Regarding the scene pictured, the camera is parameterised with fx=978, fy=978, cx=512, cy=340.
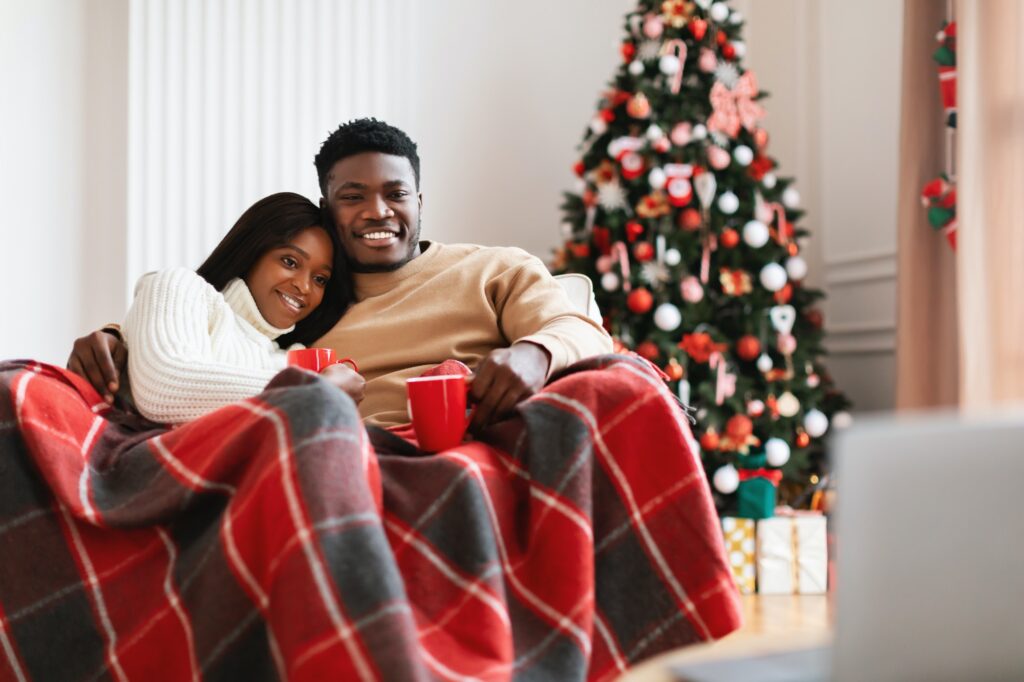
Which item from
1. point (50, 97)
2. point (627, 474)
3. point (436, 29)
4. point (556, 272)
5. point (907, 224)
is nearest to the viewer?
point (627, 474)

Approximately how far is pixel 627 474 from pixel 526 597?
0.70ft

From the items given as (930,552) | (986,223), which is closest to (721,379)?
(986,223)

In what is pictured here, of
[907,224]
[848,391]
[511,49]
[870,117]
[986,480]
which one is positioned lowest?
[848,391]

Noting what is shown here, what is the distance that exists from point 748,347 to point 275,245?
1.63 m

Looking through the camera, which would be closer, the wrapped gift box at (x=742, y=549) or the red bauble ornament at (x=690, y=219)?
the wrapped gift box at (x=742, y=549)

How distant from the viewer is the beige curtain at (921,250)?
9.23 feet

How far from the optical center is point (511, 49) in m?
3.75

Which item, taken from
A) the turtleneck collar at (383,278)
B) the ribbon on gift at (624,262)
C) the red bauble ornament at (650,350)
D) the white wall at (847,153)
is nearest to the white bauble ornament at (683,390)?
the red bauble ornament at (650,350)

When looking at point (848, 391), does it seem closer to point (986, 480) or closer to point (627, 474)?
point (627, 474)

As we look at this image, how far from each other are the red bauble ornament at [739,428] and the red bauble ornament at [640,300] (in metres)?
0.42

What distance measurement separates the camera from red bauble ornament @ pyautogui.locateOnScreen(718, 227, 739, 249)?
2.99 meters

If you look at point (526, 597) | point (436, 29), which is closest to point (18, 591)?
point (526, 597)

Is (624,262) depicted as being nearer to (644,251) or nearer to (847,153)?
(644,251)

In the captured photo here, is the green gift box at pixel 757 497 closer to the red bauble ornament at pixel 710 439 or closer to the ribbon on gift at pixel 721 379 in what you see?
the red bauble ornament at pixel 710 439
